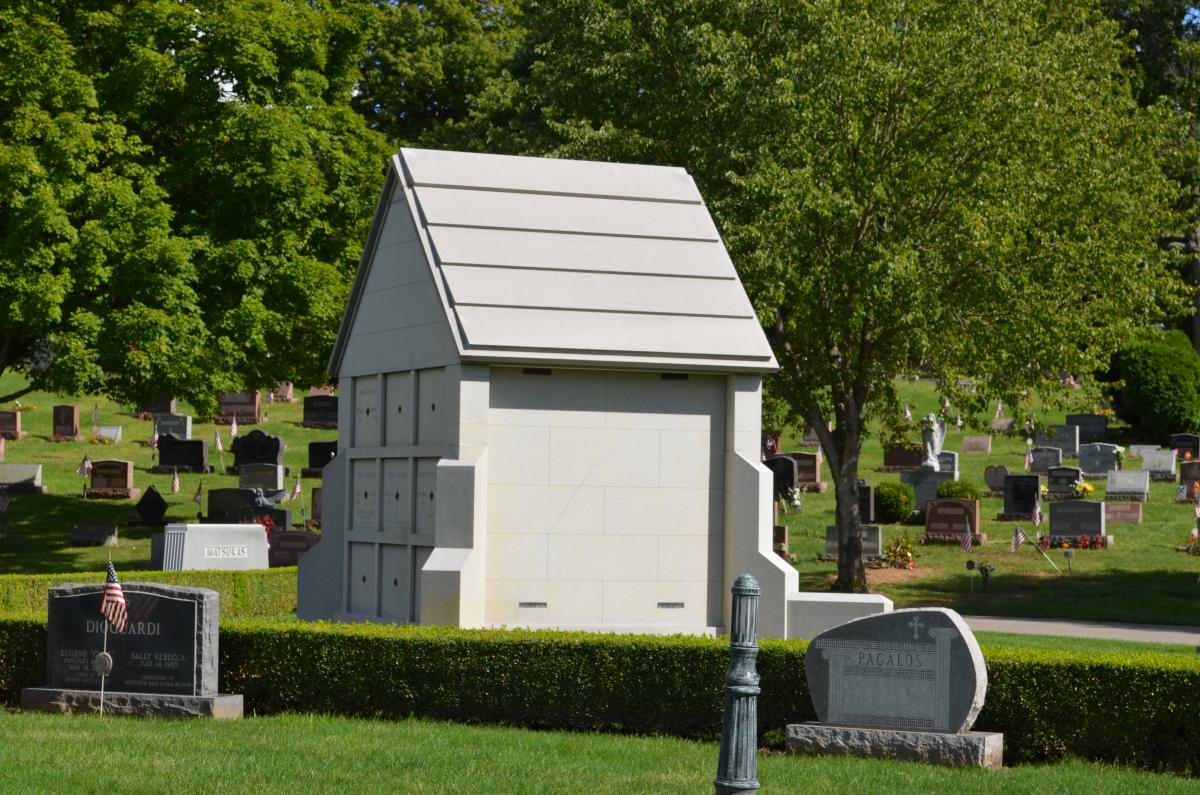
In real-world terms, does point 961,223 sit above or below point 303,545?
above

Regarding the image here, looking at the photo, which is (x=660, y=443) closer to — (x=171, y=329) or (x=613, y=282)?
(x=613, y=282)

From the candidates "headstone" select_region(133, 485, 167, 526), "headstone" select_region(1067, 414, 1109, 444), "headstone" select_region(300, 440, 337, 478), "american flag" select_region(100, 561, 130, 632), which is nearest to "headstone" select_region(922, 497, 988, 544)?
"headstone" select_region(300, 440, 337, 478)

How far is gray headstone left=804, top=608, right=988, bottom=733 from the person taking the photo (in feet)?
38.4

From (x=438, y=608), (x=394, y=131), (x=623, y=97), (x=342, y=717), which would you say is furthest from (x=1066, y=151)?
(x=394, y=131)

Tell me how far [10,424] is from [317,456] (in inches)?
430

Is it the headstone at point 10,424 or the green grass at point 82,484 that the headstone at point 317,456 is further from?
the headstone at point 10,424

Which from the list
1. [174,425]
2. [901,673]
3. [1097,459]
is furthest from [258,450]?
[901,673]

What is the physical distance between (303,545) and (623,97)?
36.2 ft

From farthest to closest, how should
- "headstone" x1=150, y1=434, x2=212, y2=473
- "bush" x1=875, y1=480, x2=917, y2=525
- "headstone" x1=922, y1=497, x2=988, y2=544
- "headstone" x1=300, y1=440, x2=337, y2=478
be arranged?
"headstone" x1=150, y1=434, x2=212, y2=473 → "headstone" x1=300, y1=440, x2=337, y2=478 → "bush" x1=875, y1=480, x2=917, y2=525 → "headstone" x1=922, y1=497, x2=988, y2=544

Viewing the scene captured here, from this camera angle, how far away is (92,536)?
33.1 metres

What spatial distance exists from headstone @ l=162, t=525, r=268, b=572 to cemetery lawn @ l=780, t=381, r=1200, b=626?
10.3m

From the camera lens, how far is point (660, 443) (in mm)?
16406

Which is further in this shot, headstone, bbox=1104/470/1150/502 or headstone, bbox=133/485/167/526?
headstone, bbox=1104/470/1150/502

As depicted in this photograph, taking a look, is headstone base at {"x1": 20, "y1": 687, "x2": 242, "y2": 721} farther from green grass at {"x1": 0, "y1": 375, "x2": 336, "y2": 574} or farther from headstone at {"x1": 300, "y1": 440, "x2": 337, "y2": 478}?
headstone at {"x1": 300, "y1": 440, "x2": 337, "y2": 478}
